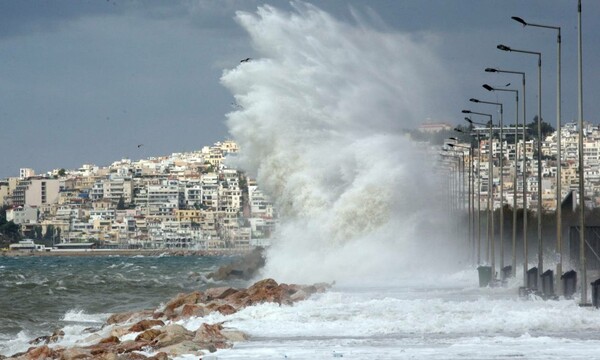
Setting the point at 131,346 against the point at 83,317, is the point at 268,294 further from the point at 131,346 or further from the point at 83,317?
the point at 131,346

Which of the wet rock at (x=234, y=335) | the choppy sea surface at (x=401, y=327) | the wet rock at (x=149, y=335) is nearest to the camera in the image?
the choppy sea surface at (x=401, y=327)

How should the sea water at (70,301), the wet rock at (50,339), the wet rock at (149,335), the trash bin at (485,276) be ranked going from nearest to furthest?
the wet rock at (149,335) < the wet rock at (50,339) < the sea water at (70,301) < the trash bin at (485,276)

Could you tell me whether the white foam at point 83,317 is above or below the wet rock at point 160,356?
below

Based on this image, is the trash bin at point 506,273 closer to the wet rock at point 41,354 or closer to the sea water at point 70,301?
the sea water at point 70,301

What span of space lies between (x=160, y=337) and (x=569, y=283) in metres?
13.4

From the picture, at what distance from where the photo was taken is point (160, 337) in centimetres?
2516

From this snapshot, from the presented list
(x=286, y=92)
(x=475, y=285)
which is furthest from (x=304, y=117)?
(x=475, y=285)

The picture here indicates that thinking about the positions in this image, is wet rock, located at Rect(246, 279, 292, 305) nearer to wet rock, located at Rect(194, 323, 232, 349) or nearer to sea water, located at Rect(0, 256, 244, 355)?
sea water, located at Rect(0, 256, 244, 355)

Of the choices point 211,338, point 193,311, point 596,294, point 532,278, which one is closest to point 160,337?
point 211,338

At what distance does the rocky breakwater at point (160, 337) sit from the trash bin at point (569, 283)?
21.7ft

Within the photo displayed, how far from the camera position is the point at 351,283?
5262cm

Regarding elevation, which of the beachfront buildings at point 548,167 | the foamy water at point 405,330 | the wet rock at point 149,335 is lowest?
the wet rock at point 149,335

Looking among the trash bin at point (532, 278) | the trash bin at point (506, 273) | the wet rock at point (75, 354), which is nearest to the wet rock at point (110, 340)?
the wet rock at point (75, 354)

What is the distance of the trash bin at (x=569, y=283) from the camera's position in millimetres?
35031
